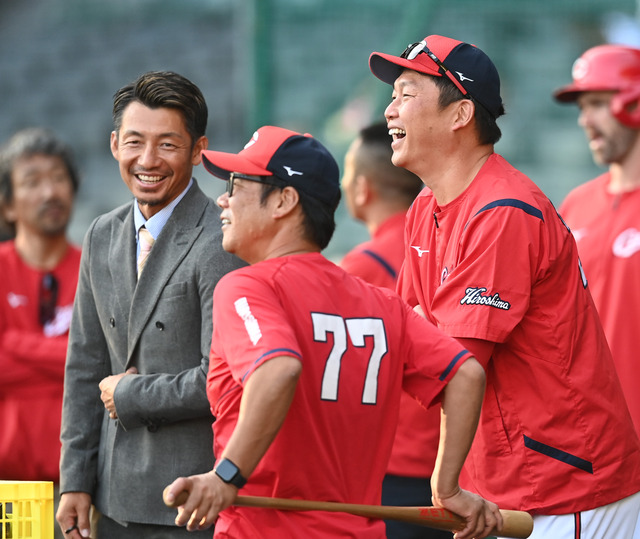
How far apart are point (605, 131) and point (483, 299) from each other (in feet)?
8.01

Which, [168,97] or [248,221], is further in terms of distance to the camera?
[168,97]

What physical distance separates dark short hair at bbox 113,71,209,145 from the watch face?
1478 mm

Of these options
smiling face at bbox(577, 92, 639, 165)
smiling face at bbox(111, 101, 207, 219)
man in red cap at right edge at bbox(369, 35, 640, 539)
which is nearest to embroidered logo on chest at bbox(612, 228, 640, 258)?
smiling face at bbox(577, 92, 639, 165)

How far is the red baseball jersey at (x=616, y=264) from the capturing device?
4688mm

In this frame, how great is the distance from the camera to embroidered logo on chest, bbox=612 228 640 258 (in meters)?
4.82

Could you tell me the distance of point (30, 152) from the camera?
5.59m

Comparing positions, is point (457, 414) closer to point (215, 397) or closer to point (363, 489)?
point (363, 489)

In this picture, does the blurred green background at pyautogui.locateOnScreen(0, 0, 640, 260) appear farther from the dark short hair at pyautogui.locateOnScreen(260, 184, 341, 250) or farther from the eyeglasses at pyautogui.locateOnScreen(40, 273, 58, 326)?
the dark short hair at pyautogui.locateOnScreen(260, 184, 341, 250)

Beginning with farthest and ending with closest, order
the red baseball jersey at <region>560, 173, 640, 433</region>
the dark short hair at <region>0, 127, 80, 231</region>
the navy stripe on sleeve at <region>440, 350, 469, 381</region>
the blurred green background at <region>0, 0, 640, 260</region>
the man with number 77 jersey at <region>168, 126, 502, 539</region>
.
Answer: the blurred green background at <region>0, 0, 640, 260</region> → the dark short hair at <region>0, 127, 80, 231</region> → the red baseball jersey at <region>560, 173, 640, 433</region> → the navy stripe on sleeve at <region>440, 350, 469, 381</region> → the man with number 77 jersey at <region>168, 126, 502, 539</region>

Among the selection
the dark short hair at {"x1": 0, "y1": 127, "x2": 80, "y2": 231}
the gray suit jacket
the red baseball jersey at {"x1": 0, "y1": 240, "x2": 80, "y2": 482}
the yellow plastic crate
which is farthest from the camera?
the dark short hair at {"x1": 0, "y1": 127, "x2": 80, "y2": 231}

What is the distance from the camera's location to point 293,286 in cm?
275

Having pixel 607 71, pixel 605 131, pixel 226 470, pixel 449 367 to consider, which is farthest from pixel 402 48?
pixel 226 470

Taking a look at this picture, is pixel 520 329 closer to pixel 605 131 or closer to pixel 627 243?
pixel 627 243

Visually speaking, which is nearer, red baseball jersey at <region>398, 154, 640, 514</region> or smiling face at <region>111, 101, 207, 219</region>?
red baseball jersey at <region>398, 154, 640, 514</region>
